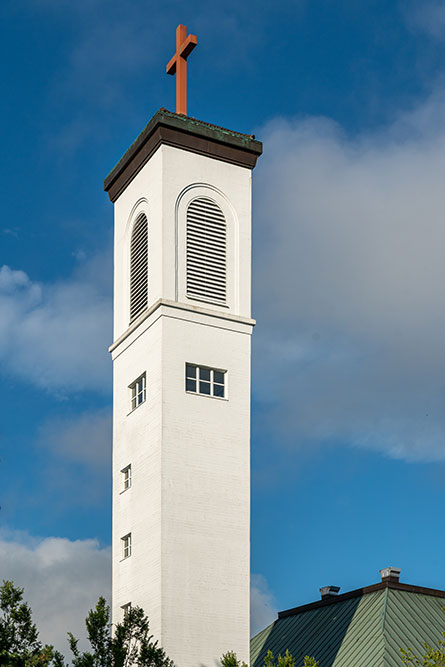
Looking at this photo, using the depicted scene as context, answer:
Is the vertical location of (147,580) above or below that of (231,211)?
below

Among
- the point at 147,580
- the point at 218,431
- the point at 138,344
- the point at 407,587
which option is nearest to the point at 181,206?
the point at 138,344

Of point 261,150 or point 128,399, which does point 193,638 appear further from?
point 261,150

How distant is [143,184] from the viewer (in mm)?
46531

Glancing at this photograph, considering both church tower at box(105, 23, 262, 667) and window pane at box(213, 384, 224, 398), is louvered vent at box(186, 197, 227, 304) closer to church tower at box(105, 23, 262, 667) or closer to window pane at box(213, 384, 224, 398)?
church tower at box(105, 23, 262, 667)

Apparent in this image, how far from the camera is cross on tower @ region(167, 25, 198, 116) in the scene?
47594mm

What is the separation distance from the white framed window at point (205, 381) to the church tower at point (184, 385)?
0.16 ft

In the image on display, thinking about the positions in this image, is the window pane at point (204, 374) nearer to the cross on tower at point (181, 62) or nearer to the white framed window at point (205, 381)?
the white framed window at point (205, 381)

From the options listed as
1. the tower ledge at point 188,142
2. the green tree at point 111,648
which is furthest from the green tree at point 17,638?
the tower ledge at point 188,142

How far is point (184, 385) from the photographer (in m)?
42.3

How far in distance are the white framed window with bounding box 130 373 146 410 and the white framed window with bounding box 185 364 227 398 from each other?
1.97 metres

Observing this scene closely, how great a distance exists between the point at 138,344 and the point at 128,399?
7.15 feet

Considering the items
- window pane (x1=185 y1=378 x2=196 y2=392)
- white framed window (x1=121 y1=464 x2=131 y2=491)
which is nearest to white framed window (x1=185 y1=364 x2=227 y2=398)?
window pane (x1=185 y1=378 x2=196 y2=392)

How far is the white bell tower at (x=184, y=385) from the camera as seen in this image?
132 ft

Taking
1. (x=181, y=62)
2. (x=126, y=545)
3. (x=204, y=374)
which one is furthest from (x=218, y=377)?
(x=181, y=62)
